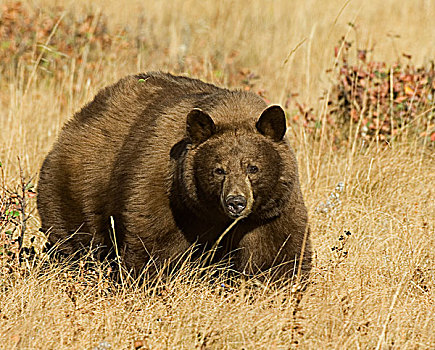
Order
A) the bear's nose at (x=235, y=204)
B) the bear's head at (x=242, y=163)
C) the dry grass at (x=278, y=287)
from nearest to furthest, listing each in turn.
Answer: the dry grass at (x=278, y=287), the bear's nose at (x=235, y=204), the bear's head at (x=242, y=163)

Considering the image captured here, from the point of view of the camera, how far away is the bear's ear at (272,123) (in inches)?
170

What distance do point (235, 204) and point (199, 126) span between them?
0.56 meters

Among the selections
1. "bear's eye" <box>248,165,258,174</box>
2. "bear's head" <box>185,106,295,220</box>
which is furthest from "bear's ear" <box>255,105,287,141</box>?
"bear's eye" <box>248,165,258,174</box>

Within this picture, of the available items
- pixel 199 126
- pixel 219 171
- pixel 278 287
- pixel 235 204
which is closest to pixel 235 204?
pixel 235 204

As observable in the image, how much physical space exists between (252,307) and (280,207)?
0.63m

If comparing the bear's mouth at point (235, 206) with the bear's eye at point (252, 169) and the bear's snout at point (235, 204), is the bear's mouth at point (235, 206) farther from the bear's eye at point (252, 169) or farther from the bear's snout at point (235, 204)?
the bear's eye at point (252, 169)

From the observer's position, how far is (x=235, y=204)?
4098 mm

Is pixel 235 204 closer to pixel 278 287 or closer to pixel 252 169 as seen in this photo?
pixel 252 169

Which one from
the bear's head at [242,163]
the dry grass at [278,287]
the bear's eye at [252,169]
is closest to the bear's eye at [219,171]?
the bear's head at [242,163]

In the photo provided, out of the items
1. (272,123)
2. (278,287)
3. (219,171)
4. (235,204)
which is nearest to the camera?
(235,204)

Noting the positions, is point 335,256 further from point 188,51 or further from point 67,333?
point 188,51

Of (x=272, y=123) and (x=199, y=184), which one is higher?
(x=272, y=123)

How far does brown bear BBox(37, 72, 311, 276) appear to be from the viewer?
433 centimetres

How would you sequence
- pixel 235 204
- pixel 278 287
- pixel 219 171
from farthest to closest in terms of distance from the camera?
pixel 278 287
pixel 219 171
pixel 235 204
